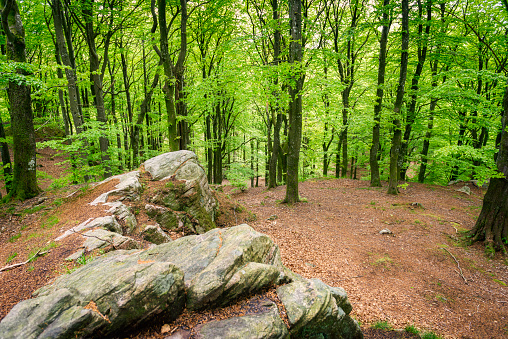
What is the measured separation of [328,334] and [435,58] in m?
16.0

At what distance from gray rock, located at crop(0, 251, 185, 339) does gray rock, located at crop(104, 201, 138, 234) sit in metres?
2.34

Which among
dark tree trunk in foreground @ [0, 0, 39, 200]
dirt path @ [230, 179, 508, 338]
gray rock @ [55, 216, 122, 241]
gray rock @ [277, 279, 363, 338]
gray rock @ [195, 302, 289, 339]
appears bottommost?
dirt path @ [230, 179, 508, 338]

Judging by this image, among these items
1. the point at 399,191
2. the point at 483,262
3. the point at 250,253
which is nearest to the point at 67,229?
the point at 250,253

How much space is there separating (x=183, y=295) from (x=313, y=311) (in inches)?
78.9

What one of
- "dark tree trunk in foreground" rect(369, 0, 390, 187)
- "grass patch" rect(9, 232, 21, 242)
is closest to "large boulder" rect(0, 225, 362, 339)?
"grass patch" rect(9, 232, 21, 242)

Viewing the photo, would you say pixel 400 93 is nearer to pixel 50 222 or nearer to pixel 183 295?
pixel 183 295

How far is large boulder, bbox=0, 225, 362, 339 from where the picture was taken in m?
2.51

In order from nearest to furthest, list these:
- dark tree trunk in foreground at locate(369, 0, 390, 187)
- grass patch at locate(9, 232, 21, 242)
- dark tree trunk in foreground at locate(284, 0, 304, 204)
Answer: grass patch at locate(9, 232, 21, 242)
dark tree trunk in foreground at locate(284, 0, 304, 204)
dark tree trunk in foreground at locate(369, 0, 390, 187)

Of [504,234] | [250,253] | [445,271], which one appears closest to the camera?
[250,253]

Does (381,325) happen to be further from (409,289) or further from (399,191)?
(399,191)

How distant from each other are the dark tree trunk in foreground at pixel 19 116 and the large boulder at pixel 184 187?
380cm

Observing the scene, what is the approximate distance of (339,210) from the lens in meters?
11.0

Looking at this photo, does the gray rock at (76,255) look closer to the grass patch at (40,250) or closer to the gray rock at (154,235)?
the grass patch at (40,250)

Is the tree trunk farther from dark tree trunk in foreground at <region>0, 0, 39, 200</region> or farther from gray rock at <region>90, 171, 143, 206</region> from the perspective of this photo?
dark tree trunk in foreground at <region>0, 0, 39, 200</region>
